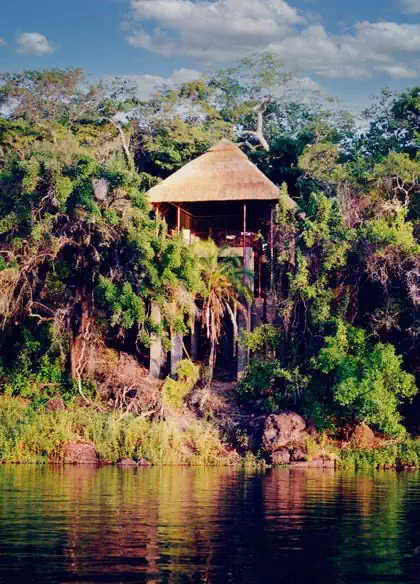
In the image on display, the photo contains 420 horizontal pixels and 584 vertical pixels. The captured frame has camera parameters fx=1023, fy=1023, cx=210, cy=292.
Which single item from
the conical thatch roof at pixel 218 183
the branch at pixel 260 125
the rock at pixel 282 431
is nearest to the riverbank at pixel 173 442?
the rock at pixel 282 431

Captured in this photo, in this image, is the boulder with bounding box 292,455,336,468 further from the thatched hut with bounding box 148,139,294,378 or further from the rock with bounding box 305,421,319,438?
the thatched hut with bounding box 148,139,294,378

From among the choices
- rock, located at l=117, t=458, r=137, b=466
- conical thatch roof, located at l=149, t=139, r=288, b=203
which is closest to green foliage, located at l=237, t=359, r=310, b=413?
rock, located at l=117, t=458, r=137, b=466

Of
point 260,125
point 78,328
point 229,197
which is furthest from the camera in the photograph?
point 260,125

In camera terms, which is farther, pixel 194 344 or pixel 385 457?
pixel 194 344

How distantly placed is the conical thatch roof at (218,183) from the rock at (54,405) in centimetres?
660

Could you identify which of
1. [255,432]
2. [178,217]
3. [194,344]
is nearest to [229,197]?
[178,217]

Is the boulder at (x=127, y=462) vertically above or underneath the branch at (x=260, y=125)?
underneath

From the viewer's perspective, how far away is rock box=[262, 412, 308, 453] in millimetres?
25516

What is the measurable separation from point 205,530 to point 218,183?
1785 centimetres

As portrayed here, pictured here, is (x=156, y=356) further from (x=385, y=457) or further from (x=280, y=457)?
(x=385, y=457)

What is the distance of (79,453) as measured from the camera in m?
25.0

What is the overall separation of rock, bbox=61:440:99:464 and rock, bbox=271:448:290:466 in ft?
14.3

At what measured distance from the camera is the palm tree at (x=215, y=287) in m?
28.2

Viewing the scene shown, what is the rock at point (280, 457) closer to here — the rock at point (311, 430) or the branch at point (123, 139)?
the rock at point (311, 430)
